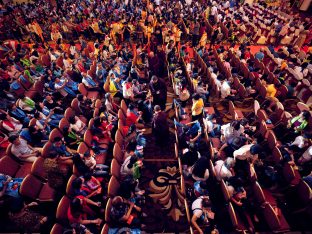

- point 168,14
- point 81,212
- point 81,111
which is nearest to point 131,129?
point 81,111

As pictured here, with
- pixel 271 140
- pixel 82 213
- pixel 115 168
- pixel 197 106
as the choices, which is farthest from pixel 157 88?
pixel 82 213

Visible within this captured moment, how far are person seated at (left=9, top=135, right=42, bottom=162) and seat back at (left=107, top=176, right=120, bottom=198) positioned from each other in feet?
6.37

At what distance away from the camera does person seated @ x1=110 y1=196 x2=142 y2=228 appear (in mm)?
2991

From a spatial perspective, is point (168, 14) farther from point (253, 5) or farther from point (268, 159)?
point (268, 159)

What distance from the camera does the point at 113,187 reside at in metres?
3.25

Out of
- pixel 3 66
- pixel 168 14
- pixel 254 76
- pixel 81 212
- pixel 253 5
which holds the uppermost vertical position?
pixel 253 5

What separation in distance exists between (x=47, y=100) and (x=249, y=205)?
18.1ft

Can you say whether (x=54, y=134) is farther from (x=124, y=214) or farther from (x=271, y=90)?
(x=271, y=90)

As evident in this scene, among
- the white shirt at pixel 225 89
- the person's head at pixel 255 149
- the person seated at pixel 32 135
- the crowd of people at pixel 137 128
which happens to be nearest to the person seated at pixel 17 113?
the crowd of people at pixel 137 128

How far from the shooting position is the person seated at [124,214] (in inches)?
118

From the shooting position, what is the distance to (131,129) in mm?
4535

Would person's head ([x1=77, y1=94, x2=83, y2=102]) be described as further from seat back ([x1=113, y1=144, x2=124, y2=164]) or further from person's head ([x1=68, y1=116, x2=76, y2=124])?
seat back ([x1=113, y1=144, x2=124, y2=164])

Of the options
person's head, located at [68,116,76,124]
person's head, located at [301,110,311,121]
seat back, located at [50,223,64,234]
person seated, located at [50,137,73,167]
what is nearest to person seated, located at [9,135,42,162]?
person seated, located at [50,137,73,167]

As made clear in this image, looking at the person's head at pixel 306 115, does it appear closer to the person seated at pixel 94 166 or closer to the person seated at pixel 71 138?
the person seated at pixel 94 166
